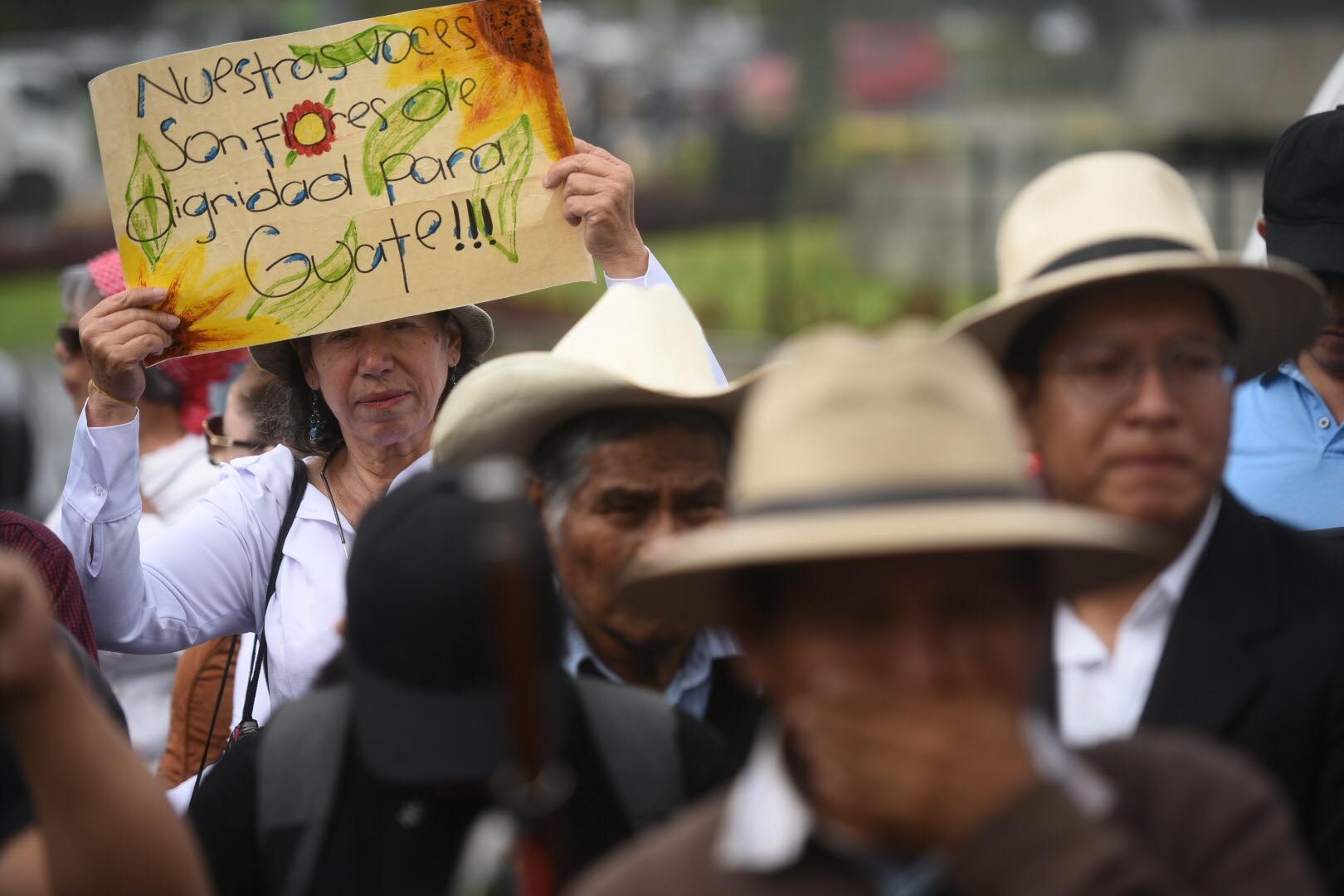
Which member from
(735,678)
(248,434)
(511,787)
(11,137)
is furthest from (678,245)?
(511,787)

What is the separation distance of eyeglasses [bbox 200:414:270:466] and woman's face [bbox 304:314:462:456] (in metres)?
0.92

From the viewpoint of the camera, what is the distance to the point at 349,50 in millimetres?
4375

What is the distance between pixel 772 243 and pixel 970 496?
14.7 meters

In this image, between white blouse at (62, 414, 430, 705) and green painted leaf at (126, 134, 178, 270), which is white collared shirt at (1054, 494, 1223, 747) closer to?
white blouse at (62, 414, 430, 705)

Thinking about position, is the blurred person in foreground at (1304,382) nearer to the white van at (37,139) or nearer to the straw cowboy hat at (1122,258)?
the straw cowboy hat at (1122,258)

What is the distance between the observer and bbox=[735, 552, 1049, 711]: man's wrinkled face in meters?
1.95

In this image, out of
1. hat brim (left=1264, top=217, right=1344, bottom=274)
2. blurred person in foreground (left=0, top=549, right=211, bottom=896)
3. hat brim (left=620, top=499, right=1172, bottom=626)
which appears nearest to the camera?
hat brim (left=620, top=499, right=1172, bottom=626)

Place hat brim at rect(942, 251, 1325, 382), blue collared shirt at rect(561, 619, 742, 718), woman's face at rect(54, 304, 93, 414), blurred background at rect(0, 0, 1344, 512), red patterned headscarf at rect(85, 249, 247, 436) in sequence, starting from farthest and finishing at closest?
blurred background at rect(0, 0, 1344, 512)
red patterned headscarf at rect(85, 249, 247, 436)
woman's face at rect(54, 304, 93, 414)
blue collared shirt at rect(561, 619, 742, 718)
hat brim at rect(942, 251, 1325, 382)

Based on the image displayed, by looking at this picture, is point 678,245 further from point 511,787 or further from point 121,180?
point 511,787

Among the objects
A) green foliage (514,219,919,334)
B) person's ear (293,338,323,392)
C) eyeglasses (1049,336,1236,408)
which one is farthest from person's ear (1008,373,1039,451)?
green foliage (514,219,919,334)

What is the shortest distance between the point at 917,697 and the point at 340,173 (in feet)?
9.19

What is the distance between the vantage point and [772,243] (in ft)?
54.2

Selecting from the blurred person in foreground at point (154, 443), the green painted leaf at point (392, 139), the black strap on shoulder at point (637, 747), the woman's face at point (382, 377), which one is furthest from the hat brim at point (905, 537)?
the blurred person in foreground at point (154, 443)

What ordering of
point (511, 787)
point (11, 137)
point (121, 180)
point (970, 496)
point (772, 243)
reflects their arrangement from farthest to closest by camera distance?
point (11, 137), point (772, 243), point (121, 180), point (511, 787), point (970, 496)
